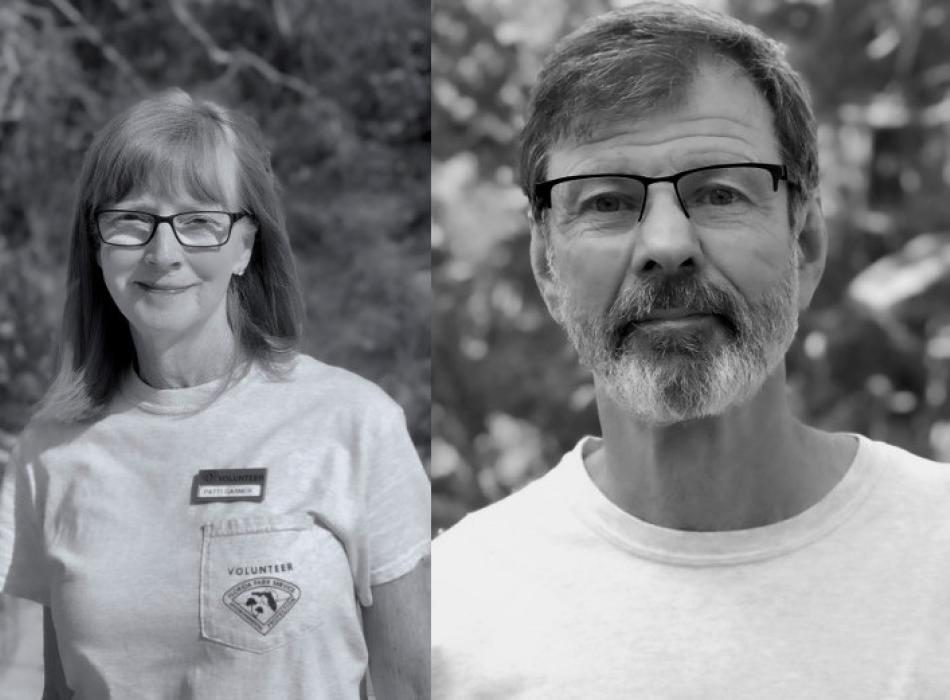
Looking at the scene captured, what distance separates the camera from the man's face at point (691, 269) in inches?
68.3

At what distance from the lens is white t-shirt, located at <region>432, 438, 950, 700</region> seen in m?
1.72

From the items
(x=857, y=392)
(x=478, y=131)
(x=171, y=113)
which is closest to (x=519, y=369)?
(x=478, y=131)

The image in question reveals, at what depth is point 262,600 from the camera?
192 centimetres

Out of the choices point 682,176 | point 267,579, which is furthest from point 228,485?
point 682,176

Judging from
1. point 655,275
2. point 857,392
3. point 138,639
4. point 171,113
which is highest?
point 171,113

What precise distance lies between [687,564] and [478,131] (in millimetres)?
881

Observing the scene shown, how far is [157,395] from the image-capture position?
202 centimetres

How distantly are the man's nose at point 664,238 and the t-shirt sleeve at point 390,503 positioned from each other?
0.54 metres

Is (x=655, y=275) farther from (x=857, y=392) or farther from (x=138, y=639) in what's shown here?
(x=138, y=639)

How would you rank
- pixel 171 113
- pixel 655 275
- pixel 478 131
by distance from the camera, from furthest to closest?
pixel 478 131, pixel 171 113, pixel 655 275

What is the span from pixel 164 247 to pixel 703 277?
33.7 inches

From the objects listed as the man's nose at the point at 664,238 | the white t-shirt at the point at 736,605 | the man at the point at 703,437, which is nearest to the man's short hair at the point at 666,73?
the man at the point at 703,437

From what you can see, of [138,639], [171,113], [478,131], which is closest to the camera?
[138,639]

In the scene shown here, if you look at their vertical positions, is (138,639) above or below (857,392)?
below
